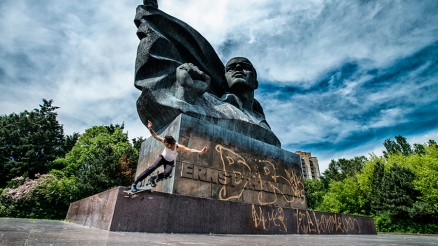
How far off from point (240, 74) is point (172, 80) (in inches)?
149

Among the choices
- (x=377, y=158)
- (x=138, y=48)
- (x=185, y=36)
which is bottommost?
(x=138, y=48)

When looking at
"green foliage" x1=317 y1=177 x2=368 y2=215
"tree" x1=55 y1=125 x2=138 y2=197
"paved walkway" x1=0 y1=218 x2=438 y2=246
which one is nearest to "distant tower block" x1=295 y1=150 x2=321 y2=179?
"green foliage" x1=317 y1=177 x2=368 y2=215

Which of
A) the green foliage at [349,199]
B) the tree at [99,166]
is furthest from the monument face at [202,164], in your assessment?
the green foliage at [349,199]

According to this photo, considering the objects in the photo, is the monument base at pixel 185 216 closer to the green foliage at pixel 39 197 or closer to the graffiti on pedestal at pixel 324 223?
the graffiti on pedestal at pixel 324 223

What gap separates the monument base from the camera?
166 inches

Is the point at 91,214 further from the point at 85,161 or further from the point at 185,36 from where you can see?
the point at 85,161

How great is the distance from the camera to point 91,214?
5480 millimetres

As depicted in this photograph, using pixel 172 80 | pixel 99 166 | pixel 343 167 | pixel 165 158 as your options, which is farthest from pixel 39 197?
A: pixel 343 167

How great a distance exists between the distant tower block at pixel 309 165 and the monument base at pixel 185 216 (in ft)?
274

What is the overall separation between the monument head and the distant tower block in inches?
3131

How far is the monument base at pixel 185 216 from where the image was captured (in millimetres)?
4219

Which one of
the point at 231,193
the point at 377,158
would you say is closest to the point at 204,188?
the point at 231,193

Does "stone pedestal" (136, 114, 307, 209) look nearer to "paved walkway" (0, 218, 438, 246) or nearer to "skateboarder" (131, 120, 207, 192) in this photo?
"skateboarder" (131, 120, 207, 192)

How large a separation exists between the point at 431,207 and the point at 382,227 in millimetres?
5864
